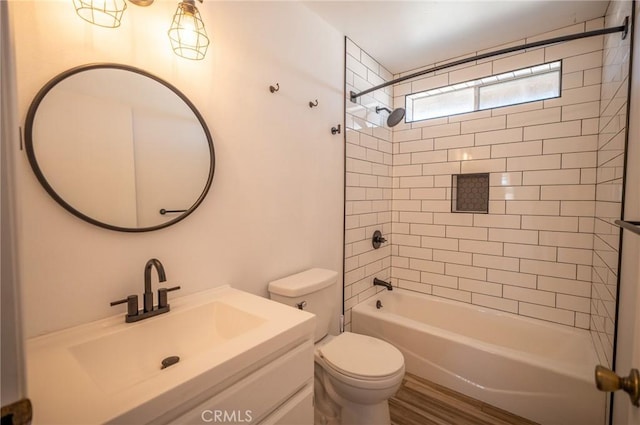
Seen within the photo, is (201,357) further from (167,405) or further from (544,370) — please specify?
(544,370)

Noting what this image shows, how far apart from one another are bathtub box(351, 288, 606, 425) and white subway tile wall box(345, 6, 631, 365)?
4.3 inches

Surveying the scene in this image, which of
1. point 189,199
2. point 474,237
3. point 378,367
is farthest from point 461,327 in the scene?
point 189,199

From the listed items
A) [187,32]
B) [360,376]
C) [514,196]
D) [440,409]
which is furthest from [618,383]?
[514,196]

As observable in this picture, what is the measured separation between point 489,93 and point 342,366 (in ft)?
7.98

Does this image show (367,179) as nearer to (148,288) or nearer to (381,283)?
(381,283)

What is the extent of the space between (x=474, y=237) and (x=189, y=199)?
2.26 m

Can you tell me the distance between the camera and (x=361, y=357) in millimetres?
1518

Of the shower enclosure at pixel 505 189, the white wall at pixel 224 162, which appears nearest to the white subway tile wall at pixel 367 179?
A: the shower enclosure at pixel 505 189

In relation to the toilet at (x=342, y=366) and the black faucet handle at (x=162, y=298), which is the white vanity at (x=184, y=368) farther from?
the toilet at (x=342, y=366)

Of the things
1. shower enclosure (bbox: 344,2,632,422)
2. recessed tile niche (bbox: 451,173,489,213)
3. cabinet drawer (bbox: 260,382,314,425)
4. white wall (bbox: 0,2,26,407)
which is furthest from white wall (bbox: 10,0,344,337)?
recessed tile niche (bbox: 451,173,489,213)

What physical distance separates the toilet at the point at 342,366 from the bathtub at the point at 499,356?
0.58 meters

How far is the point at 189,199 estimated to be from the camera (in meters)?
1.26

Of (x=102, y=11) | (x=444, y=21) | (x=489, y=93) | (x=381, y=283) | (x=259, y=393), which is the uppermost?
(x=444, y=21)

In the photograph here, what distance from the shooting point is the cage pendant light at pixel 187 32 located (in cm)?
111
